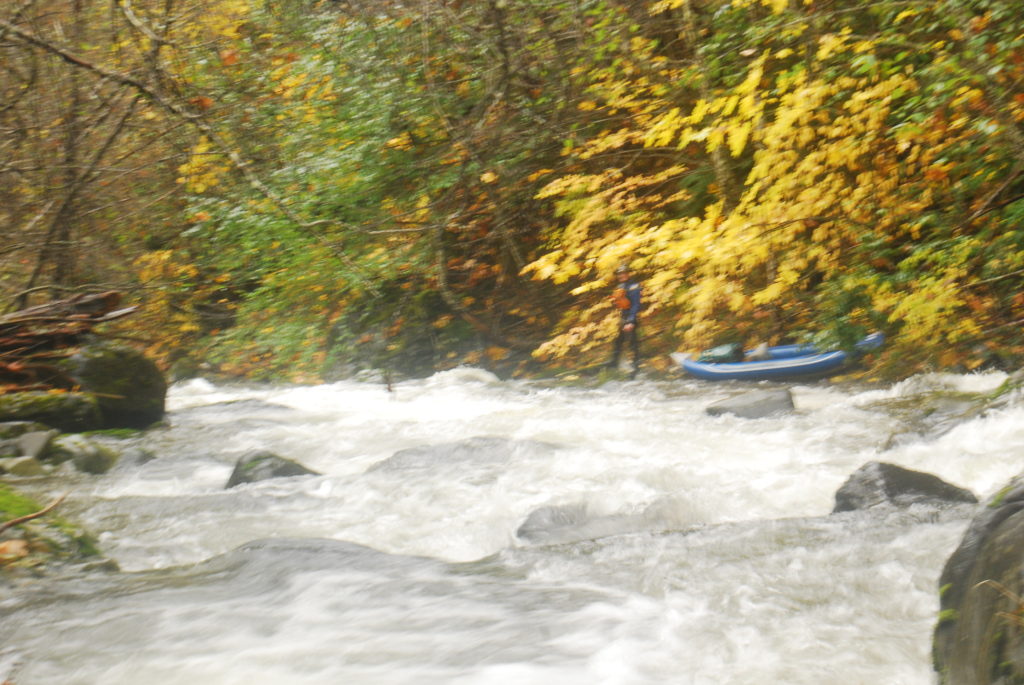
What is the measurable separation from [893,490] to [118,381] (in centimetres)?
758

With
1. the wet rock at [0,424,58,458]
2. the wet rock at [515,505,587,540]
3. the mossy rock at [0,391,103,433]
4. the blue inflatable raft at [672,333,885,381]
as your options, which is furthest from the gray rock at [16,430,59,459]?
the blue inflatable raft at [672,333,885,381]

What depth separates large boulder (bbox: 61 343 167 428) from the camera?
28.3 feet

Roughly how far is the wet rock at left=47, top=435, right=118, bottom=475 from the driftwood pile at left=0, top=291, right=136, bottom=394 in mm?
526

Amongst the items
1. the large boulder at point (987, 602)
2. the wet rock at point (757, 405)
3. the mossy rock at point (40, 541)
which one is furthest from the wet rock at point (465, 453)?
the large boulder at point (987, 602)

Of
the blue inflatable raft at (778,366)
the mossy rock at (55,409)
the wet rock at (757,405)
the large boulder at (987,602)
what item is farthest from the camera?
the blue inflatable raft at (778,366)

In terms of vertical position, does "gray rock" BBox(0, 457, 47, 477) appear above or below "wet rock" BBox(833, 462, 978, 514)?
below

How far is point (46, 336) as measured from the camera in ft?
27.0

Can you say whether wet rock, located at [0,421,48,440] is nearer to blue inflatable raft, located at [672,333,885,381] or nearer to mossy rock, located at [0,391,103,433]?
mossy rock, located at [0,391,103,433]

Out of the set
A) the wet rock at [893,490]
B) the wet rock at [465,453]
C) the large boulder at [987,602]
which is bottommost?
the wet rock at [465,453]

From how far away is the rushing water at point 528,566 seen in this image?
3096 millimetres

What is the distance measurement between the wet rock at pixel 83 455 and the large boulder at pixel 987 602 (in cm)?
610

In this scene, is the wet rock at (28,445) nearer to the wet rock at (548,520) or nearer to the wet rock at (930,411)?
the wet rock at (548,520)

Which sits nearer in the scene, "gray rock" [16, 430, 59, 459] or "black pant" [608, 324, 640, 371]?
"gray rock" [16, 430, 59, 459]

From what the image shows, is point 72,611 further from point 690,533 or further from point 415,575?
point 690,533
